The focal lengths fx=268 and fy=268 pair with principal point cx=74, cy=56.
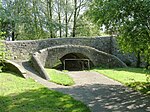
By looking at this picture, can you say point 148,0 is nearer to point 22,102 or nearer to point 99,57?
point 22,102

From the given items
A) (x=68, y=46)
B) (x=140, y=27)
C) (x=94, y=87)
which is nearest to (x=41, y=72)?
(x=94, y=87)

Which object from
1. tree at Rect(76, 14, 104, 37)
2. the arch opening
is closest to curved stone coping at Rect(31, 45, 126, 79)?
the arch opening

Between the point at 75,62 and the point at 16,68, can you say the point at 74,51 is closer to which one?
the point at 75,62

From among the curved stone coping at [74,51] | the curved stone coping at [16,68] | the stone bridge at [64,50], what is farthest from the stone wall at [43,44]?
the curved stone coping at [16,68]

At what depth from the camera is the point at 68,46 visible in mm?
19391

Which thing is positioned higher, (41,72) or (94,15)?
(94,15)

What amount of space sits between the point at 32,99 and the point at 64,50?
10.5 meters

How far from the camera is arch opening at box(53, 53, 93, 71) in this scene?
2112 cm

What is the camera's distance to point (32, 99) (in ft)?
29.3

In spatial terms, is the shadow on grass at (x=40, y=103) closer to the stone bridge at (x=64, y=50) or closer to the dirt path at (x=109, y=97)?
the dirt path at (x=109, y=97)

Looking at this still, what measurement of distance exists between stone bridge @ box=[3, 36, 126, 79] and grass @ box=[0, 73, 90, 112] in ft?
14.8

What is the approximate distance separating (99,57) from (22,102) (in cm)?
1236

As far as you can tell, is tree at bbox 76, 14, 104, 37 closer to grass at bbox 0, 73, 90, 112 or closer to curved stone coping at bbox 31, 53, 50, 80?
curved stone coping at bbox 31, 53, 50, 80

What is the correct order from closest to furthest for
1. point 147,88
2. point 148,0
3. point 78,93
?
point 148,0 → point 78,93 → point 147,88
